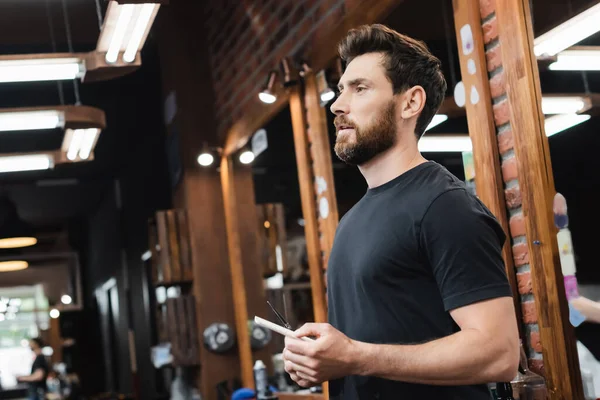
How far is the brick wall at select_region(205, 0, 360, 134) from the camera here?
441 cm

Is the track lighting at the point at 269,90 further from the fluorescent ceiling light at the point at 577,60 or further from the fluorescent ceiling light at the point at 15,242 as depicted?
the fluorescent ceiling light at the point at 15,242

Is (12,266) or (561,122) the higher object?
(12,266)

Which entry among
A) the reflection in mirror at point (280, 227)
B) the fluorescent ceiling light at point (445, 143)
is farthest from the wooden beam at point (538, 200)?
the reflection in mirror at point (280, 227)

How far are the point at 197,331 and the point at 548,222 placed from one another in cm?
430

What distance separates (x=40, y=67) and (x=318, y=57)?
141cm

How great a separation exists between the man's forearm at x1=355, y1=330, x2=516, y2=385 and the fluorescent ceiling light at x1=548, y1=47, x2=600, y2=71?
121cm

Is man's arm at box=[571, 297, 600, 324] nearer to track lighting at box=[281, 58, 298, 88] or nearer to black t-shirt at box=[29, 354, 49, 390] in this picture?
track lighting at box=[281, 58, 298, 88]

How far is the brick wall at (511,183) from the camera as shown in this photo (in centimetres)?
265

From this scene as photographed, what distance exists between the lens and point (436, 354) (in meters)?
1.36

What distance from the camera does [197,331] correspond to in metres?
6.45

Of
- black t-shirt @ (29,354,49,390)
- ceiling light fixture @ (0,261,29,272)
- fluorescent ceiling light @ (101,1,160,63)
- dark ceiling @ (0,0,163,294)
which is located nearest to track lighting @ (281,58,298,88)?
fluorescent ceiling light @ (101,1,160,63)

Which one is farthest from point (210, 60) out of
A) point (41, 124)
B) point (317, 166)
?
A: point (317, 166)

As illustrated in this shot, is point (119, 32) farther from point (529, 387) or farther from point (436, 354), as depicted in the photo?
point (436, 354)

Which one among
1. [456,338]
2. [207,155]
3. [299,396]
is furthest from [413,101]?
[207,155]
